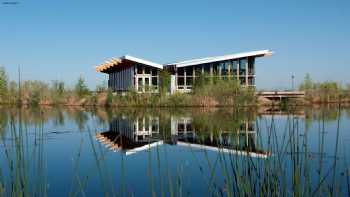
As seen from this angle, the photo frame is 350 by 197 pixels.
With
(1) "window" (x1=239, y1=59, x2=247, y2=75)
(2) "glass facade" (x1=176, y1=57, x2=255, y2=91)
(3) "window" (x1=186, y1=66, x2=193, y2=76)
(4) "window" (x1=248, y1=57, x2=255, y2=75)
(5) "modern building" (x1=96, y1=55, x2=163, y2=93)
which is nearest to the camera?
(5) "modern building" (x1=96, y1=55, x2=163, y2=93)

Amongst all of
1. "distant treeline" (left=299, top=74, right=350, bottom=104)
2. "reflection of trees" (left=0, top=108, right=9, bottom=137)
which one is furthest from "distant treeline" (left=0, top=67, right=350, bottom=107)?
"reflection of trees" (left=0, top=108, right=9, bottom=137)

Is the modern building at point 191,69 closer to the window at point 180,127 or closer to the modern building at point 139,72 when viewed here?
the modern building at point 139,72

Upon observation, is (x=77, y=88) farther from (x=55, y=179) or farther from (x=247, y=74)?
(x=55, y=179)

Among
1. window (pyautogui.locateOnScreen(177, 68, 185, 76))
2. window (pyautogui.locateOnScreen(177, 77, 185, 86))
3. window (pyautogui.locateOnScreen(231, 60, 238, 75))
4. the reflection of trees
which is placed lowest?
the reflection of trees

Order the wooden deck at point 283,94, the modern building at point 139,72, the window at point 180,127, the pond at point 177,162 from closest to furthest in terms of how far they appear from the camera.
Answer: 1. the pond at point 177,162
2. the window at point 180,127
3. the wooden deck at point 283,94
4. the modern building at point 139,72

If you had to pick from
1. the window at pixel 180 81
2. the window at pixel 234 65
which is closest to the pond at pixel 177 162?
the window at pixel 180 81

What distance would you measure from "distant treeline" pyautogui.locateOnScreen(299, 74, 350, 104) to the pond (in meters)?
14.2

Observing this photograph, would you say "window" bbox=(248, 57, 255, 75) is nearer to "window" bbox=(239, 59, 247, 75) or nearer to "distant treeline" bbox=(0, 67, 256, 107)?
"window" bbox=(239, 59, 247, 75)

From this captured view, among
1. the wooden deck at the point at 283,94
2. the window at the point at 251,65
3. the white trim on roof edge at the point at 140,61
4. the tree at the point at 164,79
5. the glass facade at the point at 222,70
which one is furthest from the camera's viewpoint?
the window at the point at 251,65

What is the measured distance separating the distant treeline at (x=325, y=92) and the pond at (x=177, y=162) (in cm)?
1415

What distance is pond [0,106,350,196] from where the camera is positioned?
2.41 metres

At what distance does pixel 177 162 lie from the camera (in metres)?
5.24

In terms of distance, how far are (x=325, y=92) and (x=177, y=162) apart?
21.0 metres

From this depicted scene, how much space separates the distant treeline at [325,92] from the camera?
24.1m
